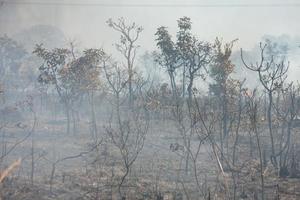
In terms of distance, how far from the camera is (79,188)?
500 inches

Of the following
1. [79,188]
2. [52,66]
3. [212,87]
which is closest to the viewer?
[79,188]

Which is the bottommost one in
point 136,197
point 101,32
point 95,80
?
point 136,197

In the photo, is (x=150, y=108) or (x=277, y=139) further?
(x=150, y=108)

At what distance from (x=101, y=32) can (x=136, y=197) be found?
9218cm

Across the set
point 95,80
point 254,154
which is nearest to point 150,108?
point 95,80

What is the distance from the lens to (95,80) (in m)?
27.5

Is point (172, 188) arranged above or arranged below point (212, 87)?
below

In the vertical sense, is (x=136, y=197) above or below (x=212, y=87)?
below

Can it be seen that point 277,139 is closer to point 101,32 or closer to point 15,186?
point 15,186

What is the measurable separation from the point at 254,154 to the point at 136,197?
929cm

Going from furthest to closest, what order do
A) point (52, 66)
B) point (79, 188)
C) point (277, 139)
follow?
point (52, 66) < point (277, 139) < point (79, 188)

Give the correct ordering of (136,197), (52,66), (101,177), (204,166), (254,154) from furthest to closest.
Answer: (52,66) → (254,154) → (204,166) → (101,177) → (136,197)

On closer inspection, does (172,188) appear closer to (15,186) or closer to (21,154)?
(15,186)

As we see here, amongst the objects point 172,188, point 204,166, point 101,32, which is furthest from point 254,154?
point 101,32
